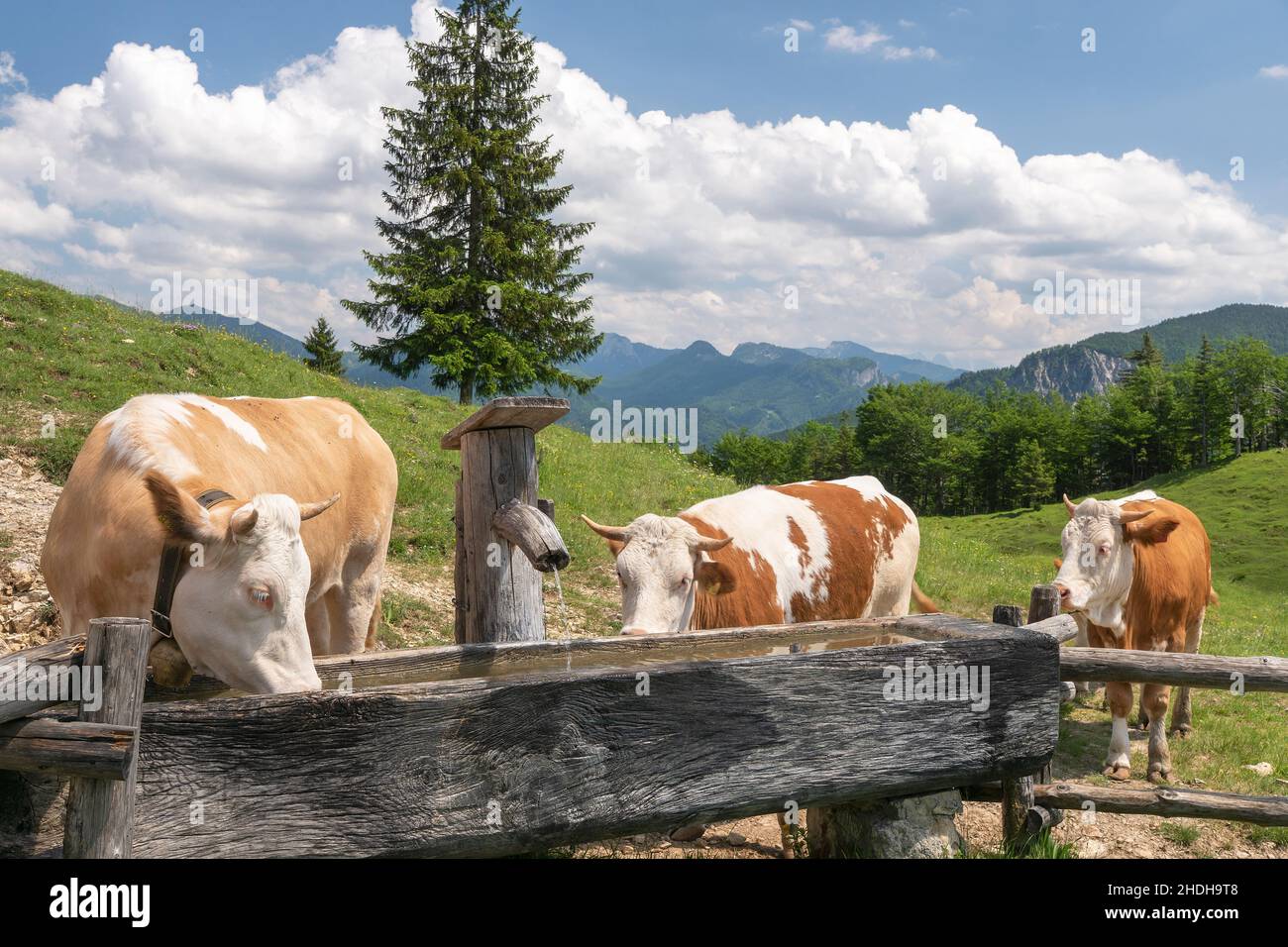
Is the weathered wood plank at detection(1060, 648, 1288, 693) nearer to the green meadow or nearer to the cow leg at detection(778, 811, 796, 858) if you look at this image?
the green meadow

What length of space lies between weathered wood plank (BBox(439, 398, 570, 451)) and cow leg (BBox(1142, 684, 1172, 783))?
5606 mm

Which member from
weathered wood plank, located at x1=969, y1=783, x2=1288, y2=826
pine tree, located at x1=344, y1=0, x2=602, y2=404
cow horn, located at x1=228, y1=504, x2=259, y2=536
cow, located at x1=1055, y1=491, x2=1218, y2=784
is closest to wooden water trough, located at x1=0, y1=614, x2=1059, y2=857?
cow horn, located at x1=228, y1=504, x2=259, y2=536

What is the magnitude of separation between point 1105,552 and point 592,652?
494 centimetres

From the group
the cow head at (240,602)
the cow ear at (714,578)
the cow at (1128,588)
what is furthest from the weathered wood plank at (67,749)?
the cow at (1128,588)

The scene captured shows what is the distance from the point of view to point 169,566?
12.9 ft

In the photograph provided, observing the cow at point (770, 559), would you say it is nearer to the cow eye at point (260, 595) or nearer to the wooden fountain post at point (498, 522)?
the wooden fountain post at point (498, 522)

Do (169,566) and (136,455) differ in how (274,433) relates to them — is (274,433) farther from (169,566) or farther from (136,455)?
(169,566)

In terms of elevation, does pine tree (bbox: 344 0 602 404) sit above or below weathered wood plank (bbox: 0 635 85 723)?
above

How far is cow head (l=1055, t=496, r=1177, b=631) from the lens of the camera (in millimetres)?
7684

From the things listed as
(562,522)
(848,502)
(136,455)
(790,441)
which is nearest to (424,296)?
(562,522)

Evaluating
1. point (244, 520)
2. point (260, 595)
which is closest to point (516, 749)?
point (260, 595)

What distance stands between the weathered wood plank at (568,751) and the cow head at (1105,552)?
10.8 ft

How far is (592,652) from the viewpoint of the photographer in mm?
5219
